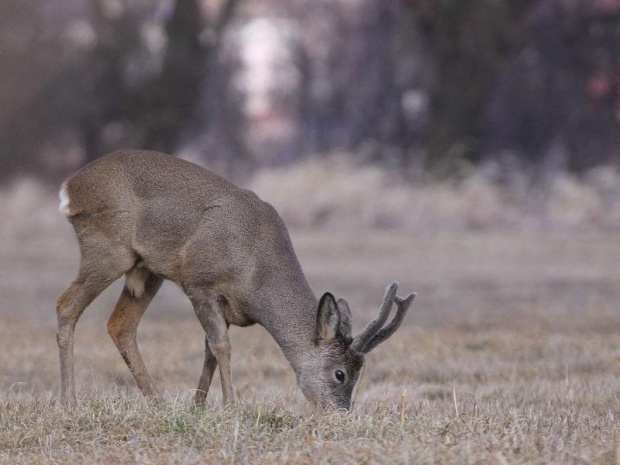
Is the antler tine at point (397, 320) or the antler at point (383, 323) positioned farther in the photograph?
the antler tine at point (397, 320)

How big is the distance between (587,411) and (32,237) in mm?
13837

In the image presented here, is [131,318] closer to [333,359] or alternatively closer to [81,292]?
[81,292]

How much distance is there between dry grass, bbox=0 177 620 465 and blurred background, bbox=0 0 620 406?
8cm

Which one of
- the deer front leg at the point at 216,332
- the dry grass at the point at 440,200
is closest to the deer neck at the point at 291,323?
the deer front leg at the point at 216,332

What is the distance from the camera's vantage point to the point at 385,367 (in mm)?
9023

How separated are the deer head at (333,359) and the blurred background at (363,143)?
118 cm

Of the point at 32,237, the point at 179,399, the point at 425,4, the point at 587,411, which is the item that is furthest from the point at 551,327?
the point at 425,4

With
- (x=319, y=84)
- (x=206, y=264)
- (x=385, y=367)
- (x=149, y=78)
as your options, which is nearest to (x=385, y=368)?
(x=385, y=367)

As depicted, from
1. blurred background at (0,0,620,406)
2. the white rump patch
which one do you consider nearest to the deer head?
blurred background at (0,0,620,406)

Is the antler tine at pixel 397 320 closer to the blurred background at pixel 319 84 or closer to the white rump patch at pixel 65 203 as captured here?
the white rump patch at pixel 65 203

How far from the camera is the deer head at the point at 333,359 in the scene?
7012 millimetres

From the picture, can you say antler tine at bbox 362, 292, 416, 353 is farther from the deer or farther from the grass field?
the grass field

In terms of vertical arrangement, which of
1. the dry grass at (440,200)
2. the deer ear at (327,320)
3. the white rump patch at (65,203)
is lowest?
the deer ear at (327,320)

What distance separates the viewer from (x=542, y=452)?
16.8ft
